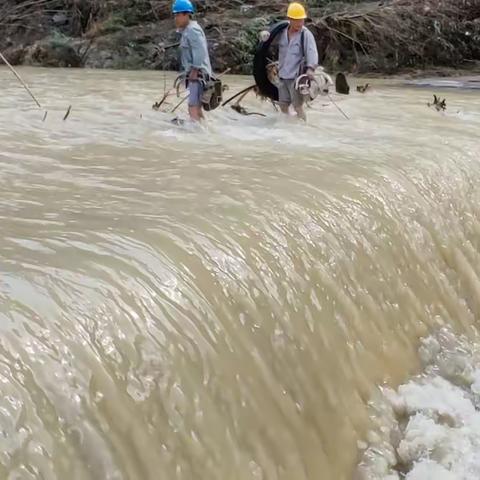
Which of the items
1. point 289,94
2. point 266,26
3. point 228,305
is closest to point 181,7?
point 289,94

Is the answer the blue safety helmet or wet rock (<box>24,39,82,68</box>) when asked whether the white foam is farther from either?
wet rock (<box>24,39,82,68</box>)

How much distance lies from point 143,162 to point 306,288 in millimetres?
2552

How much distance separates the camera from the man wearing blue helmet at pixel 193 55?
8406 millimetres

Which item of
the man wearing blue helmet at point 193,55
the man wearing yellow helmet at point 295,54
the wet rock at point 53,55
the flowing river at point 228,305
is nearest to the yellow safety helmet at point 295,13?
the man wearing yellow helmet at point 295,54

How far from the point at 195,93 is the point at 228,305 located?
5674mm

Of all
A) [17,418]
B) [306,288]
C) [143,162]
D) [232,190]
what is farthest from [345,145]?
[17,418]

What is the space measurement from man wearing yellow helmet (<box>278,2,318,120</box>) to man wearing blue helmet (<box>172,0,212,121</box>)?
3.13 ft

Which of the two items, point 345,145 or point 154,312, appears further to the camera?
point 345,145

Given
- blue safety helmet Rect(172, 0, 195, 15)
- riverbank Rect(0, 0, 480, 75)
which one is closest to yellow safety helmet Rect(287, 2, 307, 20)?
blue safety helmet Rect(172, 0, 195, 15)

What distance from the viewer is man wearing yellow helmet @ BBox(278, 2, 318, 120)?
351 inches

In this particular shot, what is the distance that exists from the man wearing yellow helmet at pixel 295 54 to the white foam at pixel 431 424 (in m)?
4.97

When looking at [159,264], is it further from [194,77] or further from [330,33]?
[330,33]

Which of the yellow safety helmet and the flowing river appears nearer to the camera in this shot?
the flowing river

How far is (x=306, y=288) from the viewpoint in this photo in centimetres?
392
